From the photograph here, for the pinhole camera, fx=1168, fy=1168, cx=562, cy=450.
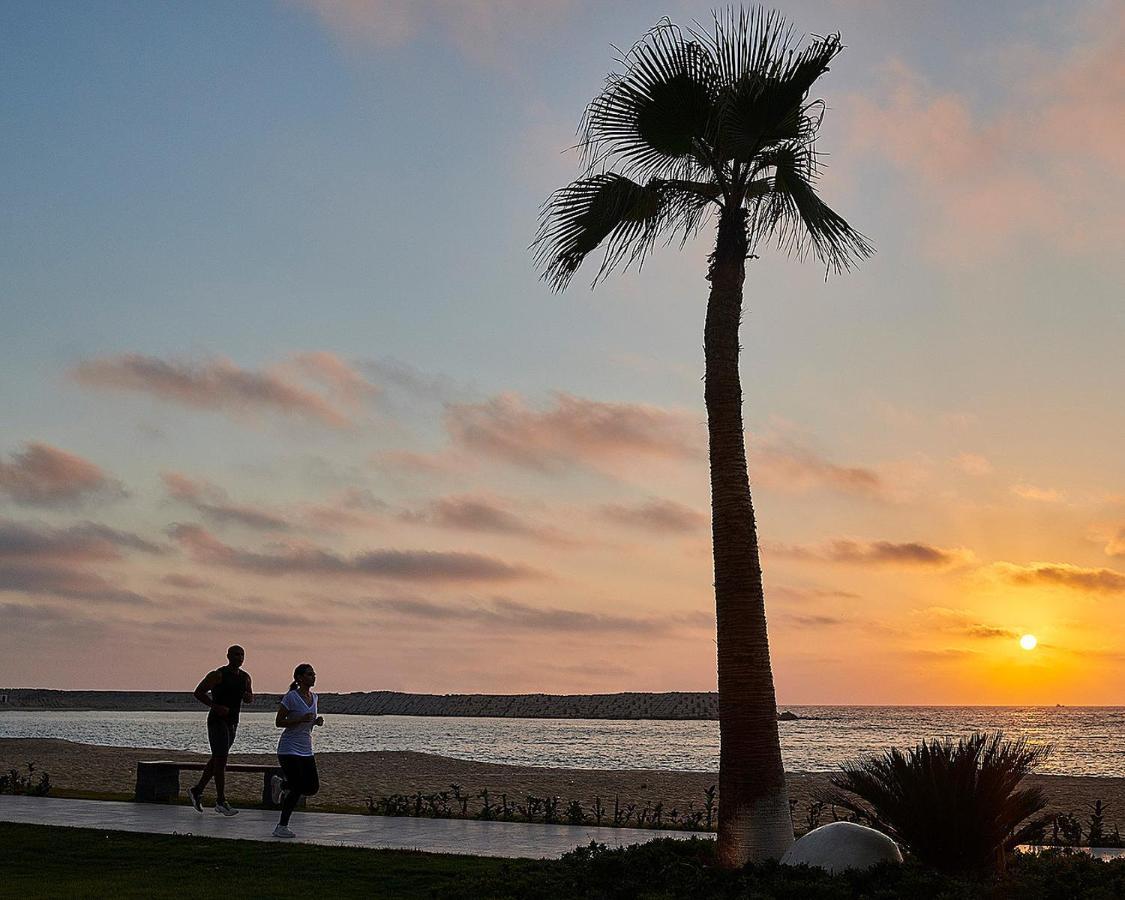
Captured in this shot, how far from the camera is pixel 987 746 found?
9.27 m

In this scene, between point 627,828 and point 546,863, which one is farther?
point 627,828

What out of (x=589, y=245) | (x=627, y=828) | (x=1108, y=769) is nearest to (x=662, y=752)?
(x=1108, y=769)

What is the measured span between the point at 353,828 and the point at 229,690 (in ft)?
8.11

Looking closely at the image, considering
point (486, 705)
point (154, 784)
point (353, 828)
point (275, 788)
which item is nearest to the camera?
A: point (353, 828)

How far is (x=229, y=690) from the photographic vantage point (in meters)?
14.7

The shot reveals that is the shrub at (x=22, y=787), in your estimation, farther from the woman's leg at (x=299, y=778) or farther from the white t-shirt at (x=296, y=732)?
the white t-shirt at (x=296, y=732)

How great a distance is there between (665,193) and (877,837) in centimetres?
682

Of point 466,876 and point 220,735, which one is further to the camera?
point 220,735

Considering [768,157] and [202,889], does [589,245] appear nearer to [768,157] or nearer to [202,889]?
[768,157]

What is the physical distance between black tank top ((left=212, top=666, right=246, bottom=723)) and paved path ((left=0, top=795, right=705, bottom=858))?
53.3 inches

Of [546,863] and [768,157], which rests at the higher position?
[768,157]

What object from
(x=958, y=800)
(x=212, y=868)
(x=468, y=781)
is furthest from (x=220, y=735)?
(x=468, y=781)

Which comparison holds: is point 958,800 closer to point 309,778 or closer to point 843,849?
point 843,849

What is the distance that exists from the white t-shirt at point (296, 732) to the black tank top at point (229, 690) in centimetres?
175
